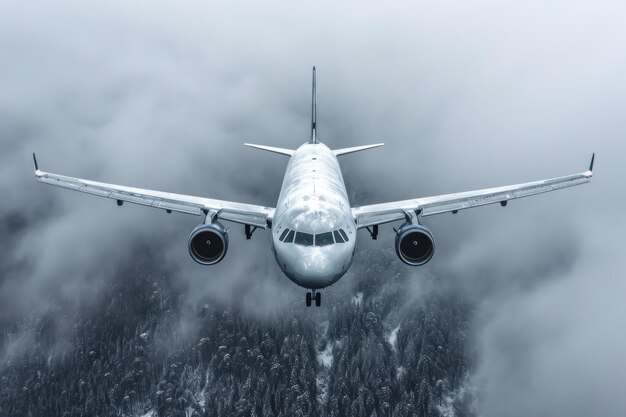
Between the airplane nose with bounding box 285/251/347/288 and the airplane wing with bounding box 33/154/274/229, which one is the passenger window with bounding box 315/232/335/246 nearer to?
the airplane nose with bounding box 285/251/347/288

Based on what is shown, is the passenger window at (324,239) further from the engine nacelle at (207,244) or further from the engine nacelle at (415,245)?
the engine nacelle at (207,244)

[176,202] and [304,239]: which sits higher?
[176,202]

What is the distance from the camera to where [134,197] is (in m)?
44.1

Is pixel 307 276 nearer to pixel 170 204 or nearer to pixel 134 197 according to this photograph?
pixel 170 204

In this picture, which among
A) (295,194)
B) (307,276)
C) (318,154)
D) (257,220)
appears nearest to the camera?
(307,276)

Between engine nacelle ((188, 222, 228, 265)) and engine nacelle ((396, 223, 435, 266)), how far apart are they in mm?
13850

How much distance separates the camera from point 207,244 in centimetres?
3969

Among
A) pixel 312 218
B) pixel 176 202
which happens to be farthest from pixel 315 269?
pixel 176 202

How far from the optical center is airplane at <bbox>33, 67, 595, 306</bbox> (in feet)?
107

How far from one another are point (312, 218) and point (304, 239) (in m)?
1.66

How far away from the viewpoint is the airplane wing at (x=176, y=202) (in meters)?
41.9

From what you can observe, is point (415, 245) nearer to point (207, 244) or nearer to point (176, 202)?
point (207, 244)

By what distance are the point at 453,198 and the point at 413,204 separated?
13.1ft

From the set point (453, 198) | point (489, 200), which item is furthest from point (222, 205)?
point (489, 200)
